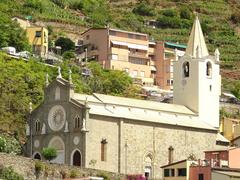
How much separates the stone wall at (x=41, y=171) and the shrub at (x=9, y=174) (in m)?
0.58

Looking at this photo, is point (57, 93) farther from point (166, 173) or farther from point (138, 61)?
point (138, 61)

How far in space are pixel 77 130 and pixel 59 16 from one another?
79.6 metres

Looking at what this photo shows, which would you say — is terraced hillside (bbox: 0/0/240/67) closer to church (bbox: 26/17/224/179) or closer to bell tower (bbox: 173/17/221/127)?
bell tower (bbox: 173/17/221/127)

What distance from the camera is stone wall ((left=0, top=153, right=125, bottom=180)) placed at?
276 ft

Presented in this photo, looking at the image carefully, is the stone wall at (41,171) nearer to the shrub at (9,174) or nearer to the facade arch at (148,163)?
the shrub at (9,174)

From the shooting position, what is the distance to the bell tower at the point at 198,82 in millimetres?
110562

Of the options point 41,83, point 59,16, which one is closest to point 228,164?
point 41,83

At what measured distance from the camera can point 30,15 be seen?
17025 cm

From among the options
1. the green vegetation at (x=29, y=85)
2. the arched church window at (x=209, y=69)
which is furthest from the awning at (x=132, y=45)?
the arched church window at (x=209, y=69)

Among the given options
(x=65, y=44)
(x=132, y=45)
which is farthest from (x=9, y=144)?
(x=132, y=45)

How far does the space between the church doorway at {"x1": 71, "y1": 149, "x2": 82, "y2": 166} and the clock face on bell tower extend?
11.2ft

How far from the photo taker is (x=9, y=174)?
82.0 metres

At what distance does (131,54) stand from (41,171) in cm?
7647

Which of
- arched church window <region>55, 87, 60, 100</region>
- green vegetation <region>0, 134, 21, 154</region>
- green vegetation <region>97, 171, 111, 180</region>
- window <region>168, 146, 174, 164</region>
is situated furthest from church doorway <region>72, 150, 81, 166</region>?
window <region>168, 146, 174, 164</region>
